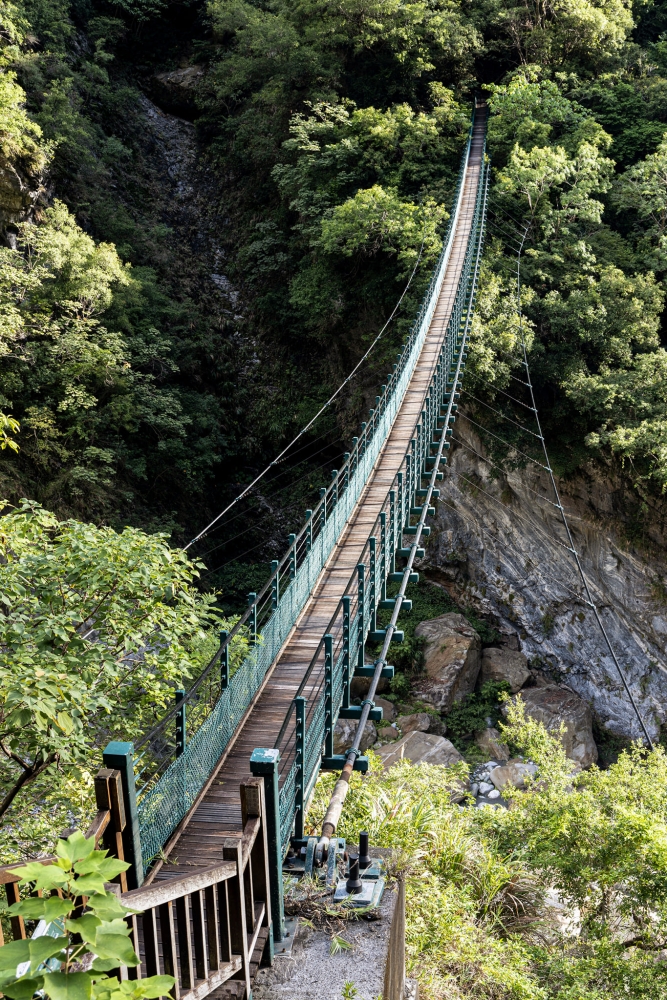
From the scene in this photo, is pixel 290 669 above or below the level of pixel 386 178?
below

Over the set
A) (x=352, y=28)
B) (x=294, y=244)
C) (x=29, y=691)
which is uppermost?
(x=352, y=28)

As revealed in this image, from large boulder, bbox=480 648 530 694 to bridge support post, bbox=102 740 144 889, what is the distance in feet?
35.2

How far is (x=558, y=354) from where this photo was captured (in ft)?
43.5

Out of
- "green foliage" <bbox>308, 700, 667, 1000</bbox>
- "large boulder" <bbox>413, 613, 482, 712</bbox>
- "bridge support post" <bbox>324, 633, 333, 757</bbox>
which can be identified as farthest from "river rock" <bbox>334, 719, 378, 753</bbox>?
"bridge support post" <bbox>324, 633, 333, 757</bbox>

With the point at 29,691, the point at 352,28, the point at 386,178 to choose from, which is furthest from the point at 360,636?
the point at 352,28

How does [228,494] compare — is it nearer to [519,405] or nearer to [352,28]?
[519,405]

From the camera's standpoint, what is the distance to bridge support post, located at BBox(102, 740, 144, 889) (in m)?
2.43

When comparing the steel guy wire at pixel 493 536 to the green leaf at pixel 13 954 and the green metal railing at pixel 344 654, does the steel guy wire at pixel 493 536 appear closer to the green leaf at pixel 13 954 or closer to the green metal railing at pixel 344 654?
the green metal railing at pixel 344 654

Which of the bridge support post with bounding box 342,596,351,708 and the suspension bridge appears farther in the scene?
the bridge support post with bounding box 342,596,351,708

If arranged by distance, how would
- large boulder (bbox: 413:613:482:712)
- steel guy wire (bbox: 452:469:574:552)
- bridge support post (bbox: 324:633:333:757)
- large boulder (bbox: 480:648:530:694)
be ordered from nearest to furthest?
bridge support post (bbox: 324:633:333:757) → large boulder (bbox: 413:613:482:712) → large boulder (bbox: 480:648:530:694) → steel guy wire (bbox: 452:469:574:552)

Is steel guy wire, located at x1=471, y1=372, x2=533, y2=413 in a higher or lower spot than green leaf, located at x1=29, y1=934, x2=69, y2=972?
higher

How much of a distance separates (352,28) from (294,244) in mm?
4772

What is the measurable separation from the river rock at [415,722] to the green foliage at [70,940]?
35.6 ft

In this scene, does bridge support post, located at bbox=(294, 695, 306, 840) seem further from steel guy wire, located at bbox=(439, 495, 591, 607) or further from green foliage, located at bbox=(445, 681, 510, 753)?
steel guy wire, located at bbox=(439, 495, 591, 607)
